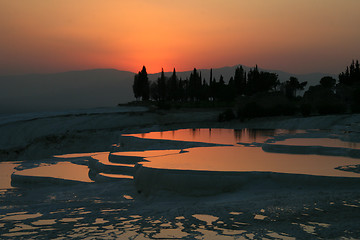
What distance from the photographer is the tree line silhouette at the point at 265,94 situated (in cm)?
3111

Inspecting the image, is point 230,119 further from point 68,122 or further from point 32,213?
point 32,213

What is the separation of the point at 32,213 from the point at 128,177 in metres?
3.32

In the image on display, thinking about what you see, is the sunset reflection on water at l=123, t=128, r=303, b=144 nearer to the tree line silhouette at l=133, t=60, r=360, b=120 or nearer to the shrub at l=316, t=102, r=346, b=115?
the shrub at l=316, t=102, r=346, b=115

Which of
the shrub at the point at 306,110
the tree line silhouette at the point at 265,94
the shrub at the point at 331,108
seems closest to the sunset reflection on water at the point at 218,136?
the shrub at the point at 306,110

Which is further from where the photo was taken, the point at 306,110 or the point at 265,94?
the point at 265,94

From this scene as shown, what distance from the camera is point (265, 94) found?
34500 millimetres

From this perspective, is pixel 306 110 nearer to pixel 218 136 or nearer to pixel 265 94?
pixel 265 94

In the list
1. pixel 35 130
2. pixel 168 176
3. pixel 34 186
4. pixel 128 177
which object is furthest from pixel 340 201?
pixel 35 130

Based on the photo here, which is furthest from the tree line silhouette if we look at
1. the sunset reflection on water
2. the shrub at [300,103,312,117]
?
the sunset reflection on water

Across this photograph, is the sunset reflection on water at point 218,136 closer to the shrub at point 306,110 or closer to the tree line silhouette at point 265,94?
the shrub at point 306,110

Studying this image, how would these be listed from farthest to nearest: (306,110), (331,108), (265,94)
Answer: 1. (265,94)
2. (306,110)
3. (331,108)

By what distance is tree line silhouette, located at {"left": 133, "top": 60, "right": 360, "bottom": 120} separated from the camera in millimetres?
31109

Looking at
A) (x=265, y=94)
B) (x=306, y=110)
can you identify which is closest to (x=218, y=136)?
(x=306, y=110)

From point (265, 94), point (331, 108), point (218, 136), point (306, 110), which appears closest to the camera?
point (218, 136)
